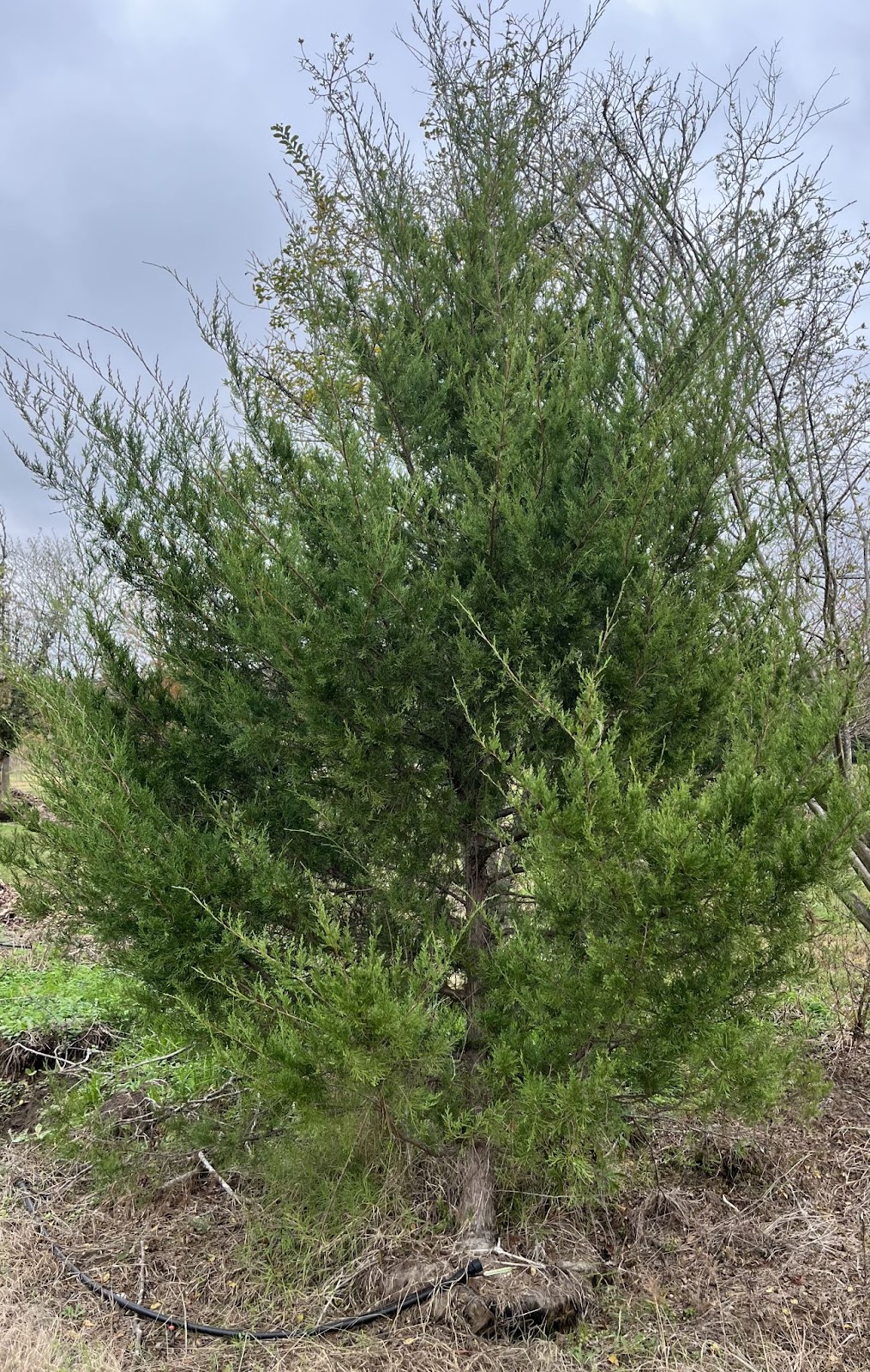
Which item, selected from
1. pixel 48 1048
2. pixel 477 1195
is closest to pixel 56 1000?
pixel 48 1048

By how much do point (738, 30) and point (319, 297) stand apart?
165 inches

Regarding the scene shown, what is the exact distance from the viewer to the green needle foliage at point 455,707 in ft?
9.56

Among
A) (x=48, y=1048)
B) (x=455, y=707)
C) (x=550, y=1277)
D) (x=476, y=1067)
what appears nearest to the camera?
(x=550, y=1277)

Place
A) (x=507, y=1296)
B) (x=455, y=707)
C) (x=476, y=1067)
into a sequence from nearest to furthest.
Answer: (x=507, y=1296)
(x=476, y=1067)
(x=455, y=707)

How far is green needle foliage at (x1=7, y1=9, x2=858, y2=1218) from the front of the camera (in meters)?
2.91

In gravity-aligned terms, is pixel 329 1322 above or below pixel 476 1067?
below

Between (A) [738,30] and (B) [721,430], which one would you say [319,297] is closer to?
(B) [721,430]

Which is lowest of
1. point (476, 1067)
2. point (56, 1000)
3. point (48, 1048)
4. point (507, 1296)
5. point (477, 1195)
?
point (48, 1048)

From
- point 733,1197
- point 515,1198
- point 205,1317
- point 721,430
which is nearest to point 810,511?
point 721,430

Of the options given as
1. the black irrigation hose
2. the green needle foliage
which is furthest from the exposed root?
the green needle foliage

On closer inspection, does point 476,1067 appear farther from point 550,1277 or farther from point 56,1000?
point 56,1000

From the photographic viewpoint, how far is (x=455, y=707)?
3846 mm

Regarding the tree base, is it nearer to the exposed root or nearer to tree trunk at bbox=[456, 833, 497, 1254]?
tree trunk at bbox=[456, 833, 497, 1254]

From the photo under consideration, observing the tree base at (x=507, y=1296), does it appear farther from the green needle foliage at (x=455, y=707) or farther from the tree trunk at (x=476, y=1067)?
the green needle foliage at (x=455, y=707)
